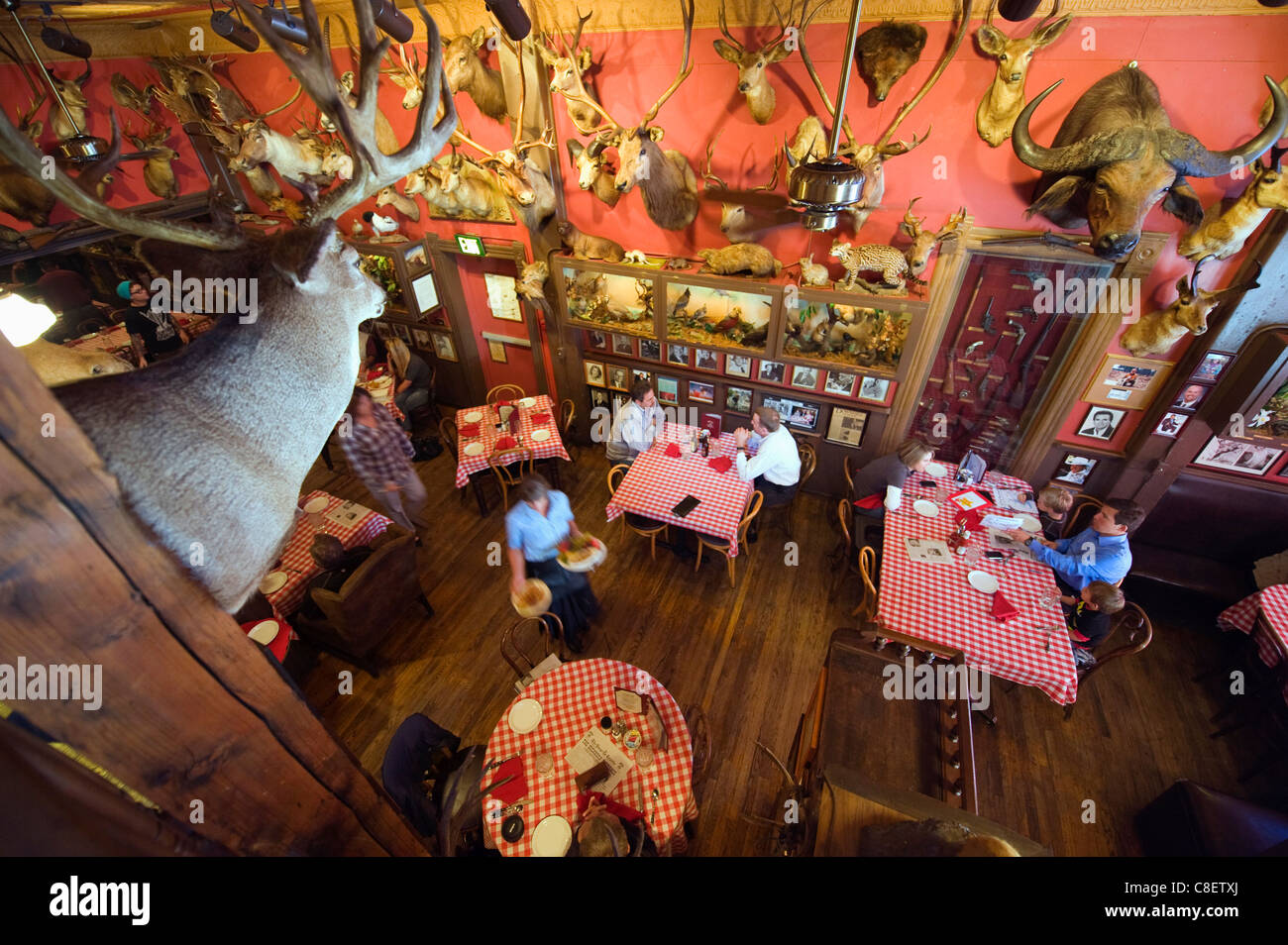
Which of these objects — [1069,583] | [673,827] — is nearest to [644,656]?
[673,827]

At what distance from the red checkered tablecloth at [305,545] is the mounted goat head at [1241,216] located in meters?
6.62

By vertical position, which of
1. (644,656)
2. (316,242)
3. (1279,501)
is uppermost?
(316,242)

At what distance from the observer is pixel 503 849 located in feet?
8.43

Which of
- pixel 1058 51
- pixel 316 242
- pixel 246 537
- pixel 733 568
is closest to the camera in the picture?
pixel 246 537

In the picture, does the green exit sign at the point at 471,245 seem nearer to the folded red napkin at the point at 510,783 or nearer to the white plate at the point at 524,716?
the white plate at the point at 524,716

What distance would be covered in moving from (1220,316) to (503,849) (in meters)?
6.03

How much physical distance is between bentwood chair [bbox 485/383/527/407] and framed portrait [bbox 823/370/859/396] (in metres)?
3.81

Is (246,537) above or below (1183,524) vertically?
above

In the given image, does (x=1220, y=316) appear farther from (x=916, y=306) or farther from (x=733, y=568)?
(x=733, y=568)

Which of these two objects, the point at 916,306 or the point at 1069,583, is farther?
the point at 916,306

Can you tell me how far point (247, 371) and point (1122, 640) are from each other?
626 centimetres

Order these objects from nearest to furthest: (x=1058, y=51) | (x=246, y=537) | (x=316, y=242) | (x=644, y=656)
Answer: (x=246, y=537) → (x=316, y=242) → (x=1058, y=51) → (x=644, y=656)

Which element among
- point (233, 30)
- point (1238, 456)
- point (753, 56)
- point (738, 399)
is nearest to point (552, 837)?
point (738, 399)

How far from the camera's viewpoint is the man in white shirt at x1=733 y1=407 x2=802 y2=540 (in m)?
4.86
